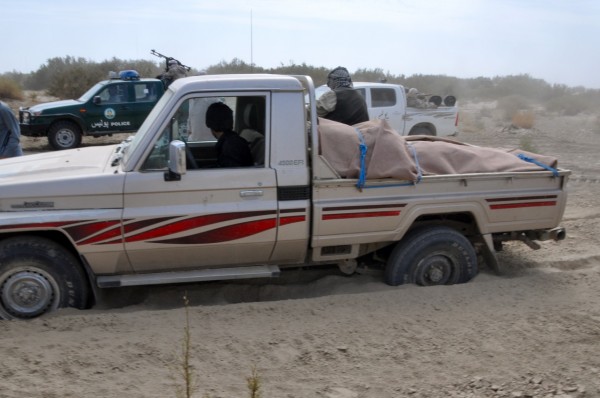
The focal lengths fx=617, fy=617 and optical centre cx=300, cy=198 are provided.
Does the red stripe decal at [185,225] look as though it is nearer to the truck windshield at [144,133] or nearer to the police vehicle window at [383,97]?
the truck windshield at [144,133]

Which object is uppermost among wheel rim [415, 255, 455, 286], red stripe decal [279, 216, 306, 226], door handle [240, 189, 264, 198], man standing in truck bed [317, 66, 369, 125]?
man standing in truck bed [317, 66, 369, 125]

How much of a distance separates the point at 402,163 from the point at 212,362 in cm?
226

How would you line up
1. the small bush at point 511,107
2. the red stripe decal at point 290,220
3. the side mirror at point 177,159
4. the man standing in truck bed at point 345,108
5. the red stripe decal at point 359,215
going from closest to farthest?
the side mirror at point 177,159
the red stripe decal at point 290,220
the red stripe decal at point 359,215
the man standing in truck bed at point 345,108
the small bush at point 511,107

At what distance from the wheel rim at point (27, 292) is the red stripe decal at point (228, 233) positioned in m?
0.93

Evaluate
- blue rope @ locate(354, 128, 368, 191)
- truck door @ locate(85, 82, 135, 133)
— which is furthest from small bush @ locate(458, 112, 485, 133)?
blue rope @ locate(354, 128, 368, 191)

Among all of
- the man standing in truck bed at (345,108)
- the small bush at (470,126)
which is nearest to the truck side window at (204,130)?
the man standing in truck bed at (345,108)

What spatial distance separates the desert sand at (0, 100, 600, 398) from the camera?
151 inches

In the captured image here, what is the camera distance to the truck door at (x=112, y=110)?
1541cm

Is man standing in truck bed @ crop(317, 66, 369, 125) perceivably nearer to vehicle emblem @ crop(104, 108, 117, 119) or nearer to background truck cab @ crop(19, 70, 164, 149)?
background truck cab @ crop(19, 70, 164, 149)

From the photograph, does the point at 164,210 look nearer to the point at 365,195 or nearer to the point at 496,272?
the point at 365,195

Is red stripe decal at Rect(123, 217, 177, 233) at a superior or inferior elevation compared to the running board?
superior

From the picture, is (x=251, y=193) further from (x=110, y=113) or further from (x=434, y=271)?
(x=110, y=113)

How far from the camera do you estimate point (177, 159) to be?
4465mm

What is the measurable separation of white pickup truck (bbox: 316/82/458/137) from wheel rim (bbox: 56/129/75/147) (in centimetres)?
633
